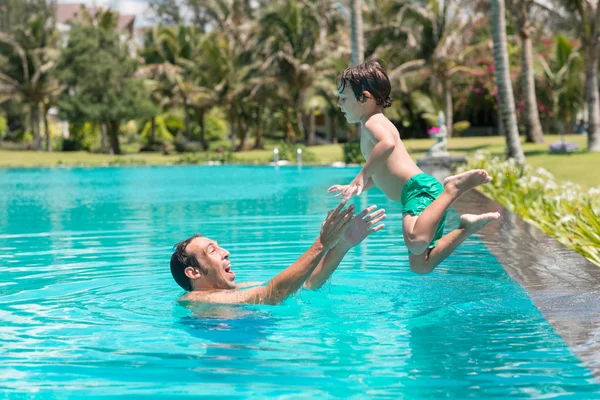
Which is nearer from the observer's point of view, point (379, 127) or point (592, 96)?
point (379, 127)

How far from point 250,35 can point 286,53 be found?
2.85 meters

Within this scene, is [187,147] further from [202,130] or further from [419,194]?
[419,194]

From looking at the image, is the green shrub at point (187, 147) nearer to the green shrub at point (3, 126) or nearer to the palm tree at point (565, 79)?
the green shrub at point (3, 126)

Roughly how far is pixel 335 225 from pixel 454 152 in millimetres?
27683

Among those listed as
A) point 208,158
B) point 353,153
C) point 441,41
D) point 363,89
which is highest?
point 441,41

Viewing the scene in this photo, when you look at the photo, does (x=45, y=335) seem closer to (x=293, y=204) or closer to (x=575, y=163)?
(x=293, y=204)

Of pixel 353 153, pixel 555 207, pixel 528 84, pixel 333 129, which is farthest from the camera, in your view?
pixel 333 129

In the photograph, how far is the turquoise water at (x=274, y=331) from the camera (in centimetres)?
397

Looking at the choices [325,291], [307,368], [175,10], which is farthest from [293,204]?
[175,10]

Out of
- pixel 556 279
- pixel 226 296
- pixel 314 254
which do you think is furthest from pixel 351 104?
pixel 556 279

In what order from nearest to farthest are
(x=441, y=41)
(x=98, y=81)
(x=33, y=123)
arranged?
(x=441, y=41), (x=98, y=81), (x=33, y=123)

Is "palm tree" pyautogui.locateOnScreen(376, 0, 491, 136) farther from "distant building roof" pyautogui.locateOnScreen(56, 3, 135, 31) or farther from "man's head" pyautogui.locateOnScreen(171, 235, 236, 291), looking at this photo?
"distant building roof" pyautogui.locateOnScreen(56, 3, 135, 31)

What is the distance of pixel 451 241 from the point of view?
5574mm

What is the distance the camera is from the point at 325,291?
636cm
